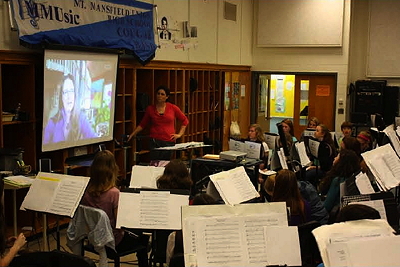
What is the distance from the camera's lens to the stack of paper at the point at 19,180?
17.0 feet

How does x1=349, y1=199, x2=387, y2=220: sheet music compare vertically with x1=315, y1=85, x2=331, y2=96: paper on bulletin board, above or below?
below

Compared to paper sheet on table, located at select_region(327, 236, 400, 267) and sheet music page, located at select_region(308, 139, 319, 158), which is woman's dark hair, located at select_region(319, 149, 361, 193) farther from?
paper sheet on table, located at select_region(327, 236, 400, 267)

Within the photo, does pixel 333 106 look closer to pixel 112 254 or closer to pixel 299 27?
pixel 299 27

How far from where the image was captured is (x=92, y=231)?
4.18 m

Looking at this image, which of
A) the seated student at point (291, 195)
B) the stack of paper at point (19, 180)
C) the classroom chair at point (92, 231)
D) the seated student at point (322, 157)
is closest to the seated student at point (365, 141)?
the seated student at point (322, 157)

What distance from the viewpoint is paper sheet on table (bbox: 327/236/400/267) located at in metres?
2.73

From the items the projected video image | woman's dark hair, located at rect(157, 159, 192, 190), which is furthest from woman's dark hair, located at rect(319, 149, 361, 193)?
the projected video image

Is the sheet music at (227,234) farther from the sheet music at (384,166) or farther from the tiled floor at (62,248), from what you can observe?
the tiled floor at (62,248)

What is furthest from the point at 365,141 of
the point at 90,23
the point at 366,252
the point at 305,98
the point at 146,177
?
the point at 305,98

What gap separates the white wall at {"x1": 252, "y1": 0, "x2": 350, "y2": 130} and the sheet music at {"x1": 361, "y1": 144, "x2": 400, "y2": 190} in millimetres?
6932

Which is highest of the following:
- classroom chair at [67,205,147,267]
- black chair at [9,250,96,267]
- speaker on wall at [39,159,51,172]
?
speaker on wall at [39,159,51,172]

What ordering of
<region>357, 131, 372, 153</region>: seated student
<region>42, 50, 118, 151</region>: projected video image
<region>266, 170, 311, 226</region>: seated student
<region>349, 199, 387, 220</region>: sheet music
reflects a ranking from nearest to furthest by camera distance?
1. <region>349, 199, 387, 220</region>: sheet music
2. <region>266, 170, 311, 226</region>: seated student
3. <region>42, 50, 118, 151</region>: projected video image
4. <region>357, 131, 372, 153</region>: seated student

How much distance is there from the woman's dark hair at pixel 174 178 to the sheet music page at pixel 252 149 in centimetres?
238

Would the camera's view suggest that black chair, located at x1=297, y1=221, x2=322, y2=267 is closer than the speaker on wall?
Yes
